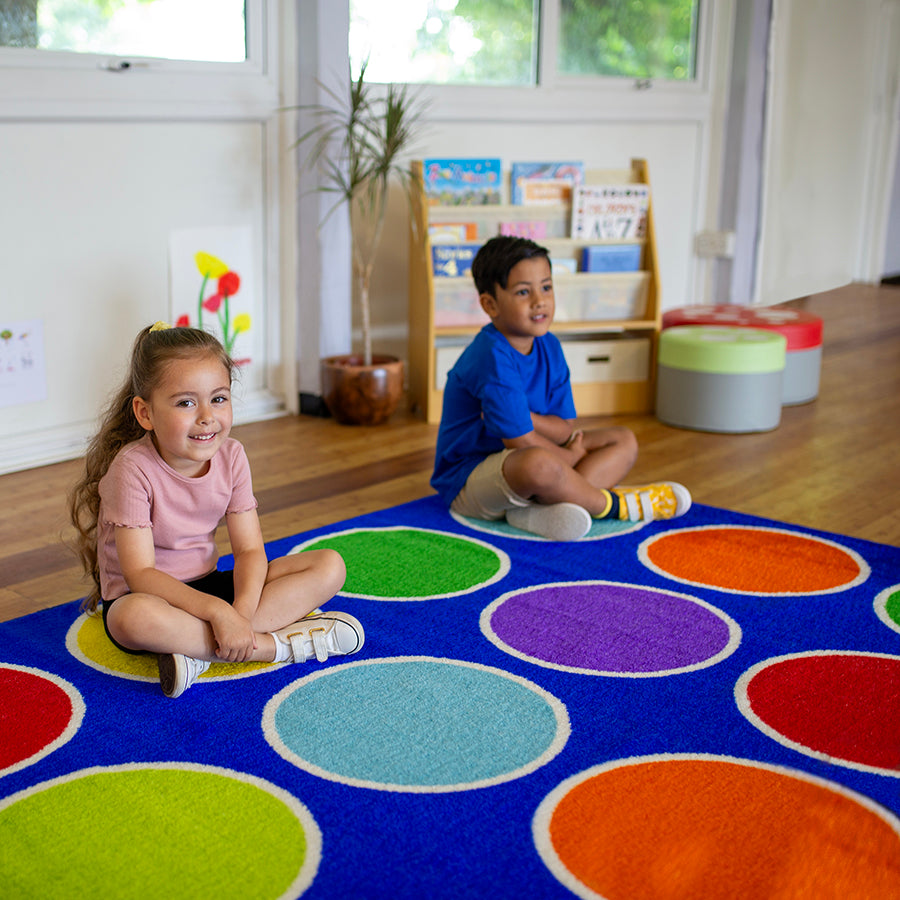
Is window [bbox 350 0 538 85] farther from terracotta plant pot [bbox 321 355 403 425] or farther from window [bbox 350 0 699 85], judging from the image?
terracotta plant pot [bbox 321 355 403 425]

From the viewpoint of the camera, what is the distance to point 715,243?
4.30 meters

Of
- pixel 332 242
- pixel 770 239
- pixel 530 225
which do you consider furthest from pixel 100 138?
pixel 770 239

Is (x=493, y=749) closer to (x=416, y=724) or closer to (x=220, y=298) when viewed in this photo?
(x=416, y=724)

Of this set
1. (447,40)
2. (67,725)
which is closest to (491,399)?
(67,725)

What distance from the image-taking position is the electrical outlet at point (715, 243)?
429cm

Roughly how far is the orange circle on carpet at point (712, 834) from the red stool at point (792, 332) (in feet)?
7.28

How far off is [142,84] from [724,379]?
1750mm

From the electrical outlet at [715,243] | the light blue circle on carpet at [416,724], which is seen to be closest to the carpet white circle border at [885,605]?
the light blue circle on carpet at [416,724]

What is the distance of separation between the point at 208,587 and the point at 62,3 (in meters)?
1.63

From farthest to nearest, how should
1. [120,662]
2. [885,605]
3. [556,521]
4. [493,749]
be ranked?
[556,521]
[885,605]
[120,662]
[493,749]

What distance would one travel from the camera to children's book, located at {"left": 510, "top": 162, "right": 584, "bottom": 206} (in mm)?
3273

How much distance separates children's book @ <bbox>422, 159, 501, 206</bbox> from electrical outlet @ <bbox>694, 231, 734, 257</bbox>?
136cm

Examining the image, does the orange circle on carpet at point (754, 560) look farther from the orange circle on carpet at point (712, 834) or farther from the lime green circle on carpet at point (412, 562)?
the orange circle on carpet at point (712, 834)

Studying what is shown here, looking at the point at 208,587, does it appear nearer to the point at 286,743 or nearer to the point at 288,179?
the point at 286,743
